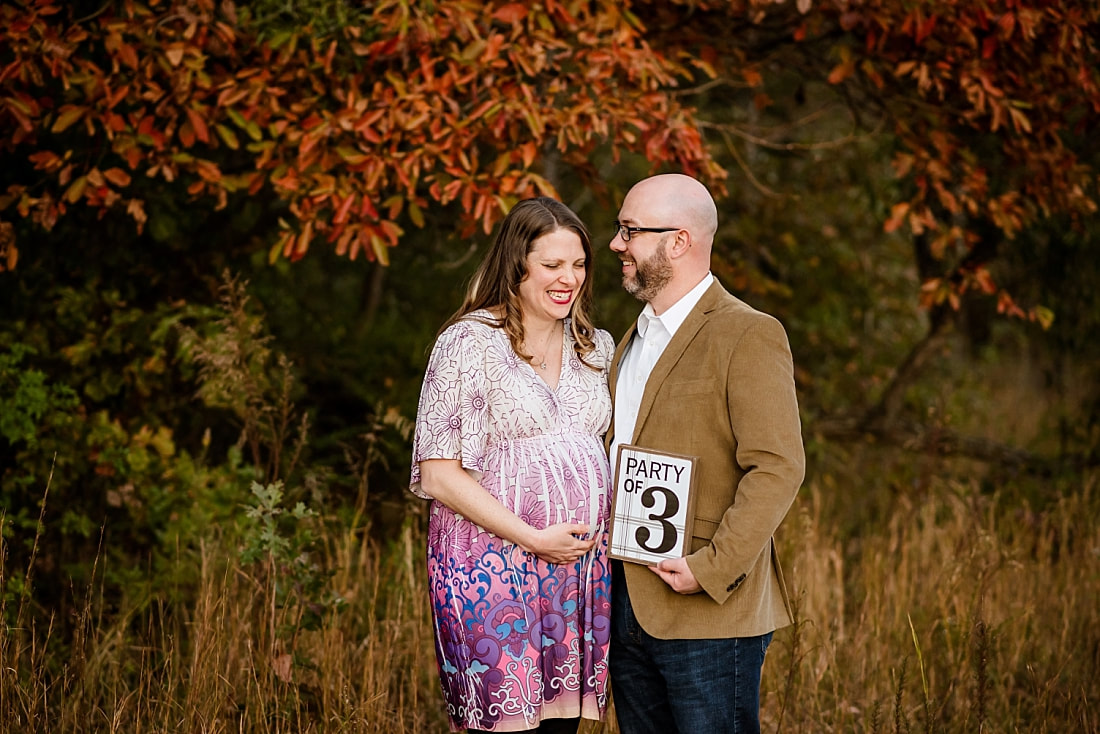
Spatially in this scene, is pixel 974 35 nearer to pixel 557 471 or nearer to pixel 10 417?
pixel 557 471

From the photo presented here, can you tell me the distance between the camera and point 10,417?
4672 millimetres

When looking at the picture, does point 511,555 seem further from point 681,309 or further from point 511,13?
point 511,13

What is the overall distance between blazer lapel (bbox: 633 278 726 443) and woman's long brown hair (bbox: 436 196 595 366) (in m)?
0.35

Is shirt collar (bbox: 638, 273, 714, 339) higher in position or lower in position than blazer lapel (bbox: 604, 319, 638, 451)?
higher

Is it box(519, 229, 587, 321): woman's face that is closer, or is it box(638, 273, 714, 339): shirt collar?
box(638, 273, 714, 339): shirt collar

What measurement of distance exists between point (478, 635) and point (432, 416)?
0.63 m

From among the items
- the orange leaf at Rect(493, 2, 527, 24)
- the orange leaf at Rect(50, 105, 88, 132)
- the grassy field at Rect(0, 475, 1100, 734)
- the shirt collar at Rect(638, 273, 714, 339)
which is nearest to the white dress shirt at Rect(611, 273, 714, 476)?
the shirt collar at Rect(638, 273, 714, 339)

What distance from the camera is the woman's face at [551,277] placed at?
313 cm

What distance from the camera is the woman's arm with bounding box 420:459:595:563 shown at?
2.93 meters

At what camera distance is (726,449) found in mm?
2840

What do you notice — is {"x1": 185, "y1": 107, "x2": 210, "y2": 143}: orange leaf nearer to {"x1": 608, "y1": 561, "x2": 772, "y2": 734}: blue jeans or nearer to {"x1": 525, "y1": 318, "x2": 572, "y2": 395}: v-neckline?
{"x1": 525, "y1": 318, "x2": 572, "y2": 395}: v-neckline

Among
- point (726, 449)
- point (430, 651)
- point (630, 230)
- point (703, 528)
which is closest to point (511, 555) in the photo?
point (703, 528)

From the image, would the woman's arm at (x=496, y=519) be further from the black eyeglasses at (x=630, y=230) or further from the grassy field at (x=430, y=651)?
the grassy field at (x=430, y=651)

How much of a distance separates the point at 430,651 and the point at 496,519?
6.14 feet
